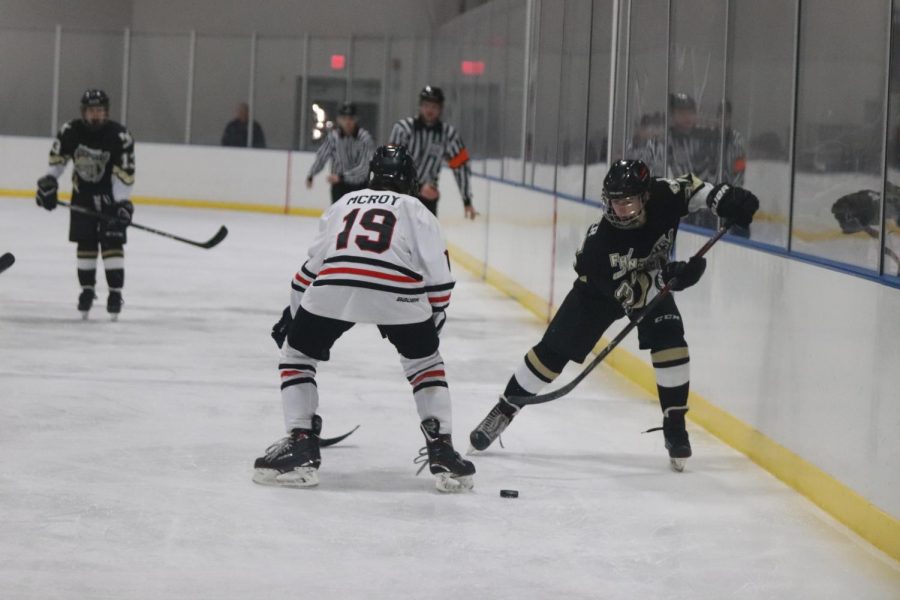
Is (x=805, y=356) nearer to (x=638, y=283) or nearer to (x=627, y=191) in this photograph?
(x=638, y=283)

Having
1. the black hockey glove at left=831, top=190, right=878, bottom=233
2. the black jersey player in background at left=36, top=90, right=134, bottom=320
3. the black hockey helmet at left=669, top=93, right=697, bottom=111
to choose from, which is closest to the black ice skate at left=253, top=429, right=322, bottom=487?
the black hockey glove at left=831, top=190, right=878, bottom=233

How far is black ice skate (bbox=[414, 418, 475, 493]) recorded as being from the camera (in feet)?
12.9

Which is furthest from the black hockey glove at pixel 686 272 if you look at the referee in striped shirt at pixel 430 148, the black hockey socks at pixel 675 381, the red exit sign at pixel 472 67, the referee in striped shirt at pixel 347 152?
the red exit sign at pixel 472 67

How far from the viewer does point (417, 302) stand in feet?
12.6

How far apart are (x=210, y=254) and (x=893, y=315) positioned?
26.2ft

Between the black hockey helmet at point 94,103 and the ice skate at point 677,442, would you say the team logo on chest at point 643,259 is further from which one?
the black hockey helmet at point 94,103

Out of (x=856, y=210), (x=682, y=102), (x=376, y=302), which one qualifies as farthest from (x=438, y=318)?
(x=682, y=102)

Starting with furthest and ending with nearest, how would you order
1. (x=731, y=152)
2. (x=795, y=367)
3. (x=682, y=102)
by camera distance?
(x=682, y=102), (x=731, y=152), (x=795, y=367)

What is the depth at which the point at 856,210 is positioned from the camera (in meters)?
4.11

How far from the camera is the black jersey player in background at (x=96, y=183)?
6984mm

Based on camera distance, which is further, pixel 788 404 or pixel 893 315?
pixel 788 404

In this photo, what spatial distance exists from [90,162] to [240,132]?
939 centimetres

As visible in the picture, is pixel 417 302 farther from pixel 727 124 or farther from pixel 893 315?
pixel 727 124

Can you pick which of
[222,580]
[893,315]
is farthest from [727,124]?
[222,580]
